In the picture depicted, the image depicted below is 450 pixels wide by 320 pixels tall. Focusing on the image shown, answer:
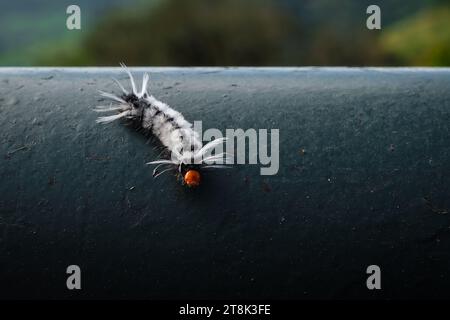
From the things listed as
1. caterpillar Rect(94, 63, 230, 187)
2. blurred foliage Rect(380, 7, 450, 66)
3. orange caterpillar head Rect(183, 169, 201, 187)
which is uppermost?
blurred foliage Rect(380, 7, 450, 66)

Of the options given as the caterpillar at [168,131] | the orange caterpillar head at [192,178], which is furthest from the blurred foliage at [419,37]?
the orange caterpillar head at [192,178]

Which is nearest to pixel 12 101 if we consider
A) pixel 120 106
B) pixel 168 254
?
pixel 120 106

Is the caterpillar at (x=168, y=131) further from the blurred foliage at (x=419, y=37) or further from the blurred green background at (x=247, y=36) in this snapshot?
the blurred foliage at (x=419, y=37)

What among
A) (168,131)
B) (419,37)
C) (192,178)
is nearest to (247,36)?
(419,37)

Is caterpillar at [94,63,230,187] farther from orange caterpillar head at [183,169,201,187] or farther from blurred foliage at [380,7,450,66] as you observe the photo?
blurred foliage at [380,7,450,66]

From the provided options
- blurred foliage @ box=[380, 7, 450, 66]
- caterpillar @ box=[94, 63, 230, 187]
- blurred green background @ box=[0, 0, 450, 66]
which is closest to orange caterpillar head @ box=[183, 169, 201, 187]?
caterpillar @ box=[94, 63, 230, 187]

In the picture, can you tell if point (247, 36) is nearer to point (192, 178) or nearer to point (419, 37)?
point (419, 37)

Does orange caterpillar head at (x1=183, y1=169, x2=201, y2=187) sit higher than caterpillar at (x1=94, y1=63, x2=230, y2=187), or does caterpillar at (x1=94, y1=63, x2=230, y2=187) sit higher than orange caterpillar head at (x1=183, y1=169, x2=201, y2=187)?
caterpillar at (x1=94, y1=63, x2=230, y2=187)

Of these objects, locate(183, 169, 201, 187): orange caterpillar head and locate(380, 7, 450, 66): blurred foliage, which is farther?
locate(380, 7, 450, 66): blurred foliage
